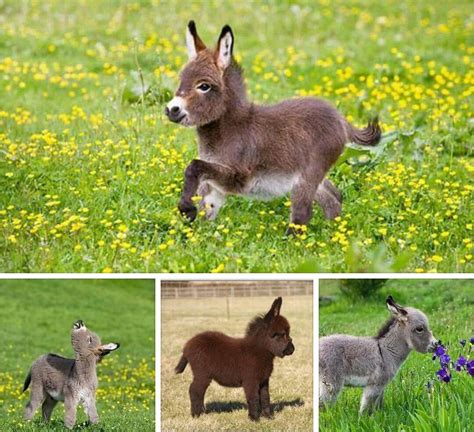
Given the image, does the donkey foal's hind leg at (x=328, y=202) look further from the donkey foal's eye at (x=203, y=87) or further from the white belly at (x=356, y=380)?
the white belly at (x=356, y=380)

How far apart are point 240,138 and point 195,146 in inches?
62.1

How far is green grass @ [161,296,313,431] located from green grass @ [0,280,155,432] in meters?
0.19

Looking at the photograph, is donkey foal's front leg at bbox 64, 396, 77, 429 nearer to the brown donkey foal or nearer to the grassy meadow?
the brown donkey foal

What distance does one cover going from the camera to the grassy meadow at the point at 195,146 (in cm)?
715

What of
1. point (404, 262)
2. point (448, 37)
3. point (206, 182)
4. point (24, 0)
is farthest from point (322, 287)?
point (24, 0)

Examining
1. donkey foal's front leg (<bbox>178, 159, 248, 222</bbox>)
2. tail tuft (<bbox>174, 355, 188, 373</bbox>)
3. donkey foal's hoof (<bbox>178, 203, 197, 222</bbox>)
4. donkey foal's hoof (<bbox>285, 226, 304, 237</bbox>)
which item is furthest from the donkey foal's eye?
tail tuft (<bbox>174, 355, 188, 373</bbox>)

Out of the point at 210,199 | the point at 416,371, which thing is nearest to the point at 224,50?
the point at 210,199

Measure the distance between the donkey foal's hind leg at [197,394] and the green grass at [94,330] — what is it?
0.97 ft

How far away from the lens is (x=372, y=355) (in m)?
6.59

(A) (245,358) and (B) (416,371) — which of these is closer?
(A) (245,358)

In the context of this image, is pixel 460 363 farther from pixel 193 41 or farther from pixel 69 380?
pixel 193 41

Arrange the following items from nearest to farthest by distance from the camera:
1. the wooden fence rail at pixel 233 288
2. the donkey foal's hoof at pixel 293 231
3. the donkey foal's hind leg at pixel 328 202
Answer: the wooden fence rail at pixel 233 288, the donkey foal's hoof at pixel 293 231, the donkey foal's hind leg at pixel 328 202

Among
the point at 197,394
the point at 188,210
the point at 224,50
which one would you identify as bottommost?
the point at 197,394

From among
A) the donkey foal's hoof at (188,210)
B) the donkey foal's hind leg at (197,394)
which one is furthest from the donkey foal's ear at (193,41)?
the donkey foal's hind leg at (197,394)
